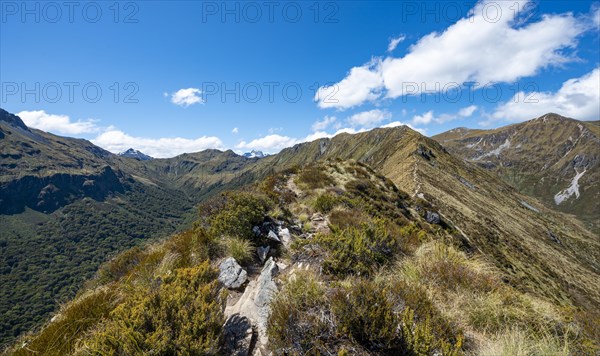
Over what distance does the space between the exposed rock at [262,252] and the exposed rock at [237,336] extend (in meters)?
3.02

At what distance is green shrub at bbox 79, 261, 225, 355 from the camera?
409cm

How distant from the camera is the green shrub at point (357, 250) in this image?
6781 mm

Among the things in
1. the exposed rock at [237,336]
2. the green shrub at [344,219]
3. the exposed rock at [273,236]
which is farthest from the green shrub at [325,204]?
the exposed rock at [237,336]

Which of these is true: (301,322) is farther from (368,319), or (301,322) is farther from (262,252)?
(262,252)

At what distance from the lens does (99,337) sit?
14.1 ft

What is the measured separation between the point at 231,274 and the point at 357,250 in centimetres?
331

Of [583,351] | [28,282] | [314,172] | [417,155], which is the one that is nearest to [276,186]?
[314,172]

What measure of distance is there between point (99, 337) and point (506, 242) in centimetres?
5994

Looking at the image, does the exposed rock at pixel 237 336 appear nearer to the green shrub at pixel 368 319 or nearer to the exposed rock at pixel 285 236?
the green shrub at pixel 368 319

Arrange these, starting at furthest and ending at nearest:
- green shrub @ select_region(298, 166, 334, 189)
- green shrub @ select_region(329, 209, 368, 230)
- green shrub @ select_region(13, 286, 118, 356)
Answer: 1. green shrub @ select_region(298, 166, 334, 189)
2. green shrub @ select_region(329, 209, 368, 230)
3. green shrub @ select_region(13, 286, 118, 356)

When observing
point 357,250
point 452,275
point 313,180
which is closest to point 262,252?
point 357,250

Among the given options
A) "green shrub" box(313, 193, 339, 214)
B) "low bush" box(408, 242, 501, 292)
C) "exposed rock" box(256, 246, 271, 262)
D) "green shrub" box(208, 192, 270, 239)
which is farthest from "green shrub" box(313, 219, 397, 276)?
"green shrub" box(313, 193, 339, 214)

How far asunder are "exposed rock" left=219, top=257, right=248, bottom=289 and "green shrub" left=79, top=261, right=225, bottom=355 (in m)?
1.75

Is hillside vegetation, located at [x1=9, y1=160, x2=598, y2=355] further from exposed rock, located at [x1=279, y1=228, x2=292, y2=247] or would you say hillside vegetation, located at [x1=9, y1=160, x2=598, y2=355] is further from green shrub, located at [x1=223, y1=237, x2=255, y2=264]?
exposed rock, located at [x1=279, y1=228, x2=292, y2=247]
